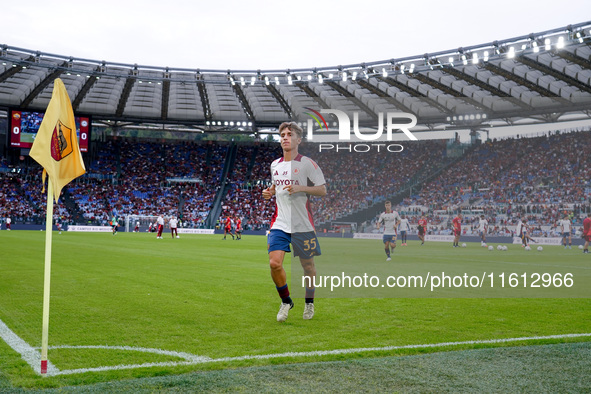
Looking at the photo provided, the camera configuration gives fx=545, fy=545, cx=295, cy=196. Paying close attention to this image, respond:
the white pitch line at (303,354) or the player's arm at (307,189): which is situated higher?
the player's arm at (307,189)

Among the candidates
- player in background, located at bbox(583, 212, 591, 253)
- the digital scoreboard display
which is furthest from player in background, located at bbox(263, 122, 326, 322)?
the digital scoreboard display

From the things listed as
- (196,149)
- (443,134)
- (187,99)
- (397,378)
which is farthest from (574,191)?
(196,149)

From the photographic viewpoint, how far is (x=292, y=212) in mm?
7055

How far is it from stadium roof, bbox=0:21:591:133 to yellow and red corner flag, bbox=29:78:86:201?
23209 mm

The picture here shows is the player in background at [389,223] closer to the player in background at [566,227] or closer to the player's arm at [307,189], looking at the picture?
the player's arm at [307,189]

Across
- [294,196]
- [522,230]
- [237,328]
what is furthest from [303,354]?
[522,230]

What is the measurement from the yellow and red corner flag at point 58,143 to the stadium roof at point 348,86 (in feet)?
76.1

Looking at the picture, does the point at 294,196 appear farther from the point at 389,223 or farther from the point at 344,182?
the point at 389,223

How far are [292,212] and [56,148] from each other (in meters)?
3.26

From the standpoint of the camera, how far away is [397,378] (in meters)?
4.16

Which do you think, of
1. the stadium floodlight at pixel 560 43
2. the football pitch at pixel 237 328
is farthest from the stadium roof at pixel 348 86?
the football pitch at pixel 237 328

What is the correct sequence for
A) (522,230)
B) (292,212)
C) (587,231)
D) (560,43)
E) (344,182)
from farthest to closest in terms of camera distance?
(560,43) → (522,230) → (587,231) → (344,182) → (292,212)

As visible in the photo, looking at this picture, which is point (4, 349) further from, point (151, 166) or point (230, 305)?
point (151, 166)

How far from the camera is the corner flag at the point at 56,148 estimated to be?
439cm
